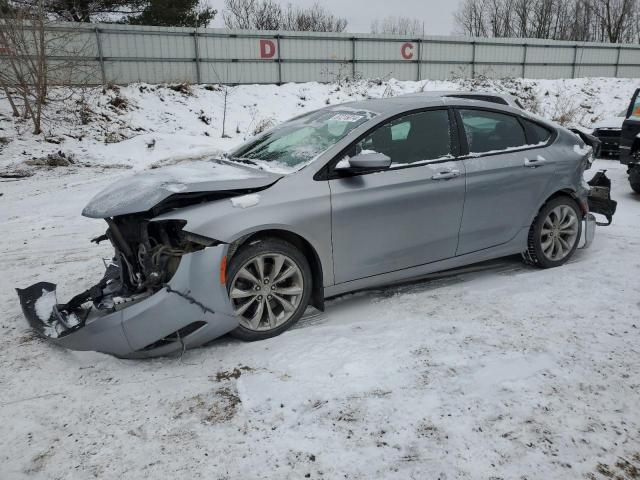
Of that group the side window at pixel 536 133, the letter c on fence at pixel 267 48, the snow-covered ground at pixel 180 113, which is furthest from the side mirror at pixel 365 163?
the letter c on fence at pixel 267 48

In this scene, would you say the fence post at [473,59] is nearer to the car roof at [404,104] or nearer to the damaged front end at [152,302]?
the car roof at [404,104]

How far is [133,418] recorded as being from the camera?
2658 millimetres

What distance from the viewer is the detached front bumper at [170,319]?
9.78ft

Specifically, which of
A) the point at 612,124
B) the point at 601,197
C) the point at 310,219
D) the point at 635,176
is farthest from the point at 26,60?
the point at 612,124

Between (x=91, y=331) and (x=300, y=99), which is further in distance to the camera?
(x=300, y=99)

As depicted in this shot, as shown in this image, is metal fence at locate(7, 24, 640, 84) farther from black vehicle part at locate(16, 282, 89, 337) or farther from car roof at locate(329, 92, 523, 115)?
car roof at locate(329, 92, 523, 115)

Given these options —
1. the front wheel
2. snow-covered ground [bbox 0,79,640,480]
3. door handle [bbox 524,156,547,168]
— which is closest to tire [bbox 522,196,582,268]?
snow-covered ground [bbox 0,79,640,480]

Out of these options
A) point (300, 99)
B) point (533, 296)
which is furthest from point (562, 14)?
point (533, 296)

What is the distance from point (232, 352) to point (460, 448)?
61.7 inches

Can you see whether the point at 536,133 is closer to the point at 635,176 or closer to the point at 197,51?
the point at 635,176

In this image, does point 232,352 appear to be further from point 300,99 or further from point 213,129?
point 300,99

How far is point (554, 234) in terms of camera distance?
4820 mm

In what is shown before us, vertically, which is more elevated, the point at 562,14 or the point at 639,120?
the point at 562,14

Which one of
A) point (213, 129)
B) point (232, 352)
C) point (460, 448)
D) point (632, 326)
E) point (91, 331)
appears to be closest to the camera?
point (460, 448)
